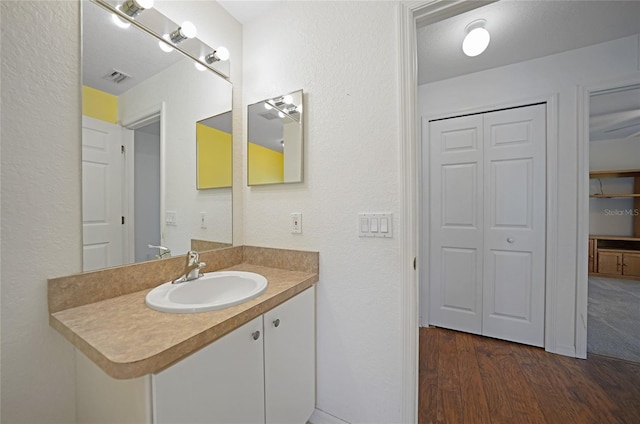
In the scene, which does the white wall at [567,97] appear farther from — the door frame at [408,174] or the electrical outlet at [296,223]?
the electrical outlet at [296,223]

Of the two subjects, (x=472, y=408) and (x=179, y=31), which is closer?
(x=179, y=31)

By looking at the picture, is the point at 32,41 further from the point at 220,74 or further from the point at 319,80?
the point at 319,80

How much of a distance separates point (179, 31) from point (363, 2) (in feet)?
2.98

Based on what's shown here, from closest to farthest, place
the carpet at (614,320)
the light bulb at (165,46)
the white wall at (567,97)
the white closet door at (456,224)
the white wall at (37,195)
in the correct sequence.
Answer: the white wall at (37,195) < the light bulb at (165,46) < the white wall at (567,97) < the carpet at (614,320) < the white closet door at (456,224)

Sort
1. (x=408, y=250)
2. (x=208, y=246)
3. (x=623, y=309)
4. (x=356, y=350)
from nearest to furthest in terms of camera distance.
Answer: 1. (x=408, y=250)
2. (x=356, y=350)
3. (x=208, y=246)
4. (x=623, y=309)

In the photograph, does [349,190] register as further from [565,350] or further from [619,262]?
[619,262]

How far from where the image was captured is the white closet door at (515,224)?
198cm

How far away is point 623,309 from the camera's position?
266 cm

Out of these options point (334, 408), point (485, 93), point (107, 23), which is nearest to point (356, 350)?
point (334, 408)

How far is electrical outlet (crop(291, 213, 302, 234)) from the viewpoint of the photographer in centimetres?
135

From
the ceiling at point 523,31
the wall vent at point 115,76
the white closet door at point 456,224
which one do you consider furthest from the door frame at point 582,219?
the wall vent at point 115,76

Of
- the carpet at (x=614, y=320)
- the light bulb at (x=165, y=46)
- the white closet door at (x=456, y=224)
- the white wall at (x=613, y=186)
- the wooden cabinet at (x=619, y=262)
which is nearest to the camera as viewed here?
the light bulb at (x=165, y=46)

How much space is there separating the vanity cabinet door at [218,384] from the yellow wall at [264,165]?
31.5 inches

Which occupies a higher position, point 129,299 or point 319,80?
point 319,80
